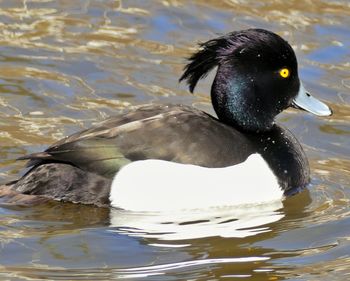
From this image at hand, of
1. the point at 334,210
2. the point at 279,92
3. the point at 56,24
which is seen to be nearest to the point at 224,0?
the point at 56,24

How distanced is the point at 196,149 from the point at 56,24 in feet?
13.1

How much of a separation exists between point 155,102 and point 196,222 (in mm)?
2312

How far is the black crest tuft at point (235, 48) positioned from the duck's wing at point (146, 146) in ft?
1.59

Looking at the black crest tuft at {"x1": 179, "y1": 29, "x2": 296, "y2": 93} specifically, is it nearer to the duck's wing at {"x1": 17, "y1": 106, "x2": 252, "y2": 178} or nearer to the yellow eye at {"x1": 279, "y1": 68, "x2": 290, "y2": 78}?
the yellow eye at {"x1": 279, "y1": 68, "x2": 290, "y2": 78}

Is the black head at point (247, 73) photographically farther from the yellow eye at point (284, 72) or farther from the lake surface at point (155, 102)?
the lake surface at point (155, 102)

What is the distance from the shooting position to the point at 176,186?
6.57 metres

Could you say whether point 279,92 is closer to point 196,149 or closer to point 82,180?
point 196,149

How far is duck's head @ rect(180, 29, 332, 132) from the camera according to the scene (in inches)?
272

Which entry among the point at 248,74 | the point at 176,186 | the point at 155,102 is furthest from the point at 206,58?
the point at 155,102

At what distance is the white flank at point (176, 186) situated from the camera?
21.4 feet

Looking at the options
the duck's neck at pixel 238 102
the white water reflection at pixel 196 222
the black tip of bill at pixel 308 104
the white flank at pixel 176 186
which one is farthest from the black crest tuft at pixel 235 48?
the white water reflection at pixel 196 222

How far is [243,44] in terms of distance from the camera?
690cm

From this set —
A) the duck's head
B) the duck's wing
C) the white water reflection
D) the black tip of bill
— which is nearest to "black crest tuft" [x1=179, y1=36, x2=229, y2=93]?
the duck's head

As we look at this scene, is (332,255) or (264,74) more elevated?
(264,74)
